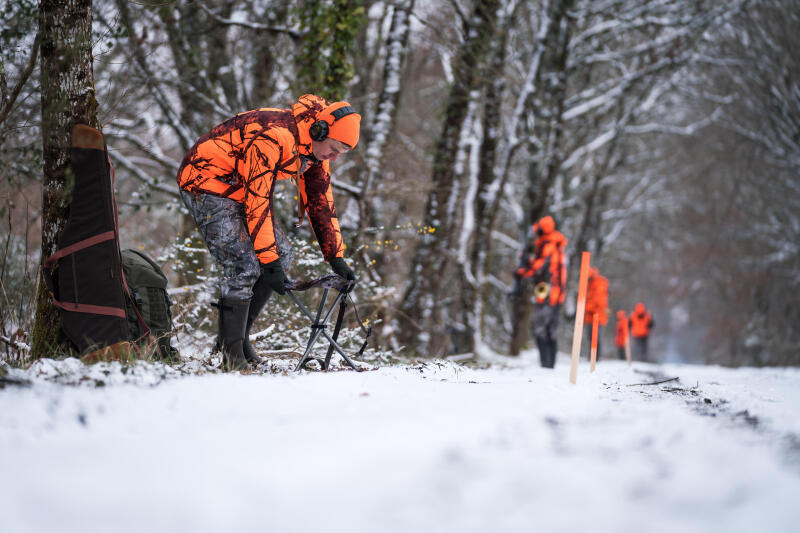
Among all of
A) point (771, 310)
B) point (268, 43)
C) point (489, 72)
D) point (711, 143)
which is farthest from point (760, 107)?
point (268, 43)

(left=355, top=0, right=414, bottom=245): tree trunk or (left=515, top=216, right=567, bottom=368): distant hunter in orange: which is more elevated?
(left=355, top=0, right=414, bottom=245): tree trunk

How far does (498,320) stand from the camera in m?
18.4

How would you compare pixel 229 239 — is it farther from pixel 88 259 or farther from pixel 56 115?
pixel 56 115

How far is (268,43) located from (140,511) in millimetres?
9237

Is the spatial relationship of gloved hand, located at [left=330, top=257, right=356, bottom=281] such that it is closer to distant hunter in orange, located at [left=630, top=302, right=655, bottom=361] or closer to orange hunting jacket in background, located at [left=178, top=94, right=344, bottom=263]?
orange hunting jacket in background, located at [left=178, top=94, right=344, bottom=263]

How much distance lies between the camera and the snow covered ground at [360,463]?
1.70 m

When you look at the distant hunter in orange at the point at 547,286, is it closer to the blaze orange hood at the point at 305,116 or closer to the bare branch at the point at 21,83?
the blaze orange hood at the point at 305,116

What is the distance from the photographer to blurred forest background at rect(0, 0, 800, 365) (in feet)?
19.5

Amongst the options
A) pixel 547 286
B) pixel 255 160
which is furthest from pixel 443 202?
pixel 255 160

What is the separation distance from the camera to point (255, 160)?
3.64 meters

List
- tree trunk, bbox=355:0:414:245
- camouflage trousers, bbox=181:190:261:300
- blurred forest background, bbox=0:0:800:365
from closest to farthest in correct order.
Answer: camouflage trousers, bbox=181:190:261:300
blurred forest background, bbox=0:0:800:365
tree trunk, bbox=355:0:414:245

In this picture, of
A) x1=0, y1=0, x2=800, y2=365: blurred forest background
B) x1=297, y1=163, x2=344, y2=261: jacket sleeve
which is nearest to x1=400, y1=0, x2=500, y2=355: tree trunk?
x1=0, y1=0, x2=800, y2=365: blurred forest background

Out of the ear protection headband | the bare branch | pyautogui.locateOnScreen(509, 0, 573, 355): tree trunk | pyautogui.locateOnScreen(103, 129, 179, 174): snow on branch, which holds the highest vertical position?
pyautogui.locateOnScreen(509, 0, 573, 355): tree trunk

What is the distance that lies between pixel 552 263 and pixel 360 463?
707 cm
